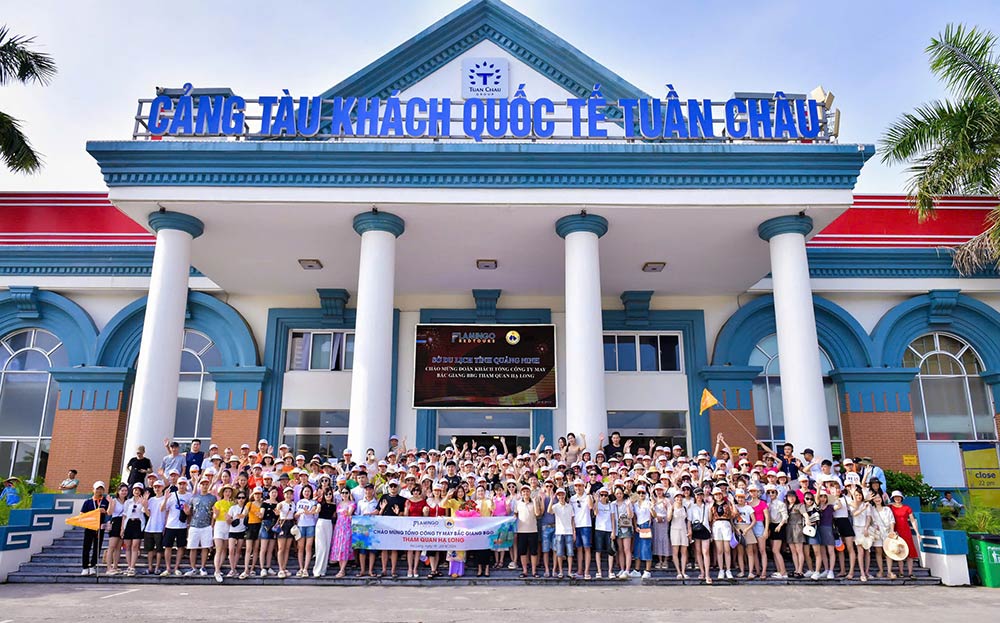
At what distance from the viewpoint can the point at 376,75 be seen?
57.7 feet

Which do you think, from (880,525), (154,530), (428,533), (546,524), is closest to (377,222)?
(428,533)

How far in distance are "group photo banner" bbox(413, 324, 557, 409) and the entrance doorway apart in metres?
1.21

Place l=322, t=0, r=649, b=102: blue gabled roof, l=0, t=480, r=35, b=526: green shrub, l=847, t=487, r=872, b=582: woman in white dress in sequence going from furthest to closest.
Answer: l=322, t=0, r=649, b=102: blue gabled roof → l=0, t=480, r=35, b=526: green shrub → l=847, t=487, r=872, b=582: woman in white dress

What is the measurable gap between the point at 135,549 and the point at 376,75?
11.6 meters

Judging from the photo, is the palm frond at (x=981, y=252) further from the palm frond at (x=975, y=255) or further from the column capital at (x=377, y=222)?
the column capital at (x=377, y=222)

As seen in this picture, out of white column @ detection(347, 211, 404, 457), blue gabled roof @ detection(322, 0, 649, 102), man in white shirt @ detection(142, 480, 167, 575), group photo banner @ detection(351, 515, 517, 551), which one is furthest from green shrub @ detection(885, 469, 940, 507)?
man in white shirt @ detection(142, 480, 167, 575)

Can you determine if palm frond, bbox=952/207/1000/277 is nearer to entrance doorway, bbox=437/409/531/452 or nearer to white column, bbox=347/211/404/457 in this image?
entrance doorway, bbox=437/409/531/452

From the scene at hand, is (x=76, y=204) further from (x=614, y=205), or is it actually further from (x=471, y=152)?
(x=614, y=205)

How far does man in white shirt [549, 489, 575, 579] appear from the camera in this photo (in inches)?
444

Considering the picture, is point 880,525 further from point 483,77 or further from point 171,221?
point 171,221

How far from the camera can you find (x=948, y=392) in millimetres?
19875

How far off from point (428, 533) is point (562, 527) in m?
2.10

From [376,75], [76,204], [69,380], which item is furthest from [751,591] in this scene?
[76,204]

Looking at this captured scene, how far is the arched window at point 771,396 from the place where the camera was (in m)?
19.6
